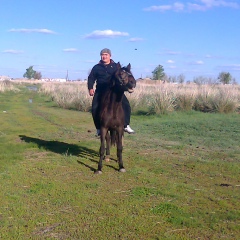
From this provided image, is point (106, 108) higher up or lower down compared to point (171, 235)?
higher up

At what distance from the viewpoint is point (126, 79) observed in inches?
317

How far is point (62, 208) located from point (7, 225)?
958 millimetres

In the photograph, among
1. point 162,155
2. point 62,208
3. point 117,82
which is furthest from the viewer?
point 162,155

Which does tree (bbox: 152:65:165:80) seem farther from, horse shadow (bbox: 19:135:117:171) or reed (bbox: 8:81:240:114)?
horse shadow (bbox: 19:135:117:171)

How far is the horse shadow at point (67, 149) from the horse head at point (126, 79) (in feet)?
6.45

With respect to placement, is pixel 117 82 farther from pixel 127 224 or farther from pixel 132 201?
pixel 127 224

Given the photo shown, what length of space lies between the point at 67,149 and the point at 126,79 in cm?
387

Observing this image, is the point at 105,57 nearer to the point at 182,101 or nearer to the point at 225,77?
the point at 182,101

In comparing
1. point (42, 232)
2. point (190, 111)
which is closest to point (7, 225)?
point (42, 232)

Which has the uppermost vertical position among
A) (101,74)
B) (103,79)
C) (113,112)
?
(101,74)

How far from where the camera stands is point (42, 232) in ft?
17.1

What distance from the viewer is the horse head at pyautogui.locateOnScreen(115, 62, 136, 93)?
803cm

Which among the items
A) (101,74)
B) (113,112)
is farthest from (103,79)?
(113,112)

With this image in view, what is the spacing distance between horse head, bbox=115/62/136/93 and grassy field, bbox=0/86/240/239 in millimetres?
1687
